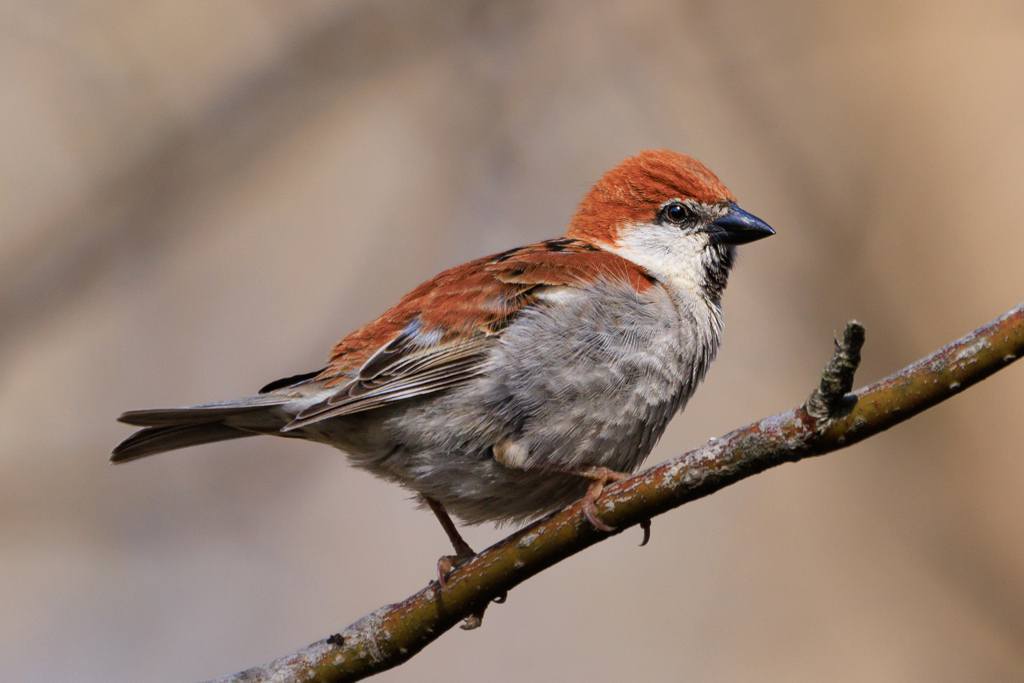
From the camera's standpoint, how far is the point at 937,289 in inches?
231

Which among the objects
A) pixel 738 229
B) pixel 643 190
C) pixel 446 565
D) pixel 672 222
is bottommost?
pixel 446 565

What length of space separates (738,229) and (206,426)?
2.62m

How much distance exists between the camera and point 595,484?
315cm

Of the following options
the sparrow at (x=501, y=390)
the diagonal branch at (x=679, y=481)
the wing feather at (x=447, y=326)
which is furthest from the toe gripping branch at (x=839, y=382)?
the wing feather at (x=447, y=326)

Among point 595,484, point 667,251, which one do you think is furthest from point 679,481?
point 667,251

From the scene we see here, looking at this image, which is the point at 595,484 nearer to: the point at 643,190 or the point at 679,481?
the point at 679,481

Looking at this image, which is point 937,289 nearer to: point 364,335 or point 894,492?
point 894,492

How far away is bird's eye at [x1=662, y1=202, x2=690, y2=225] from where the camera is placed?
14.2ft

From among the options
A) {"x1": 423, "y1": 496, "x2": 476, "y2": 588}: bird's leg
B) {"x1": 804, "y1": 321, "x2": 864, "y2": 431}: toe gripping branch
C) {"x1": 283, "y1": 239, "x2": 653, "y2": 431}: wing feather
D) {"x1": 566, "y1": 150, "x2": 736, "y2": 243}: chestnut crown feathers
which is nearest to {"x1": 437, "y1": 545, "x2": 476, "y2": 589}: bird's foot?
{"x1": 423, "y1": 496, "x2": 476, "y2": 588}: bird's leg

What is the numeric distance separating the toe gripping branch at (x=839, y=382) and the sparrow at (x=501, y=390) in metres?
1.08

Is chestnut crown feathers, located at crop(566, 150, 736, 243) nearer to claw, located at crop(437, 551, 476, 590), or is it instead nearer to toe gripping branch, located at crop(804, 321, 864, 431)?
claw, located at crop(437, 551, 476, 590)

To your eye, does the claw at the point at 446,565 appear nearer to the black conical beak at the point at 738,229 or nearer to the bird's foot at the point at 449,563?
the bird's foot at the point at 449,563

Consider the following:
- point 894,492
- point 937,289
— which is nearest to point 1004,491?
point 894,492

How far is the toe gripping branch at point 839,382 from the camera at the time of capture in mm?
2051
